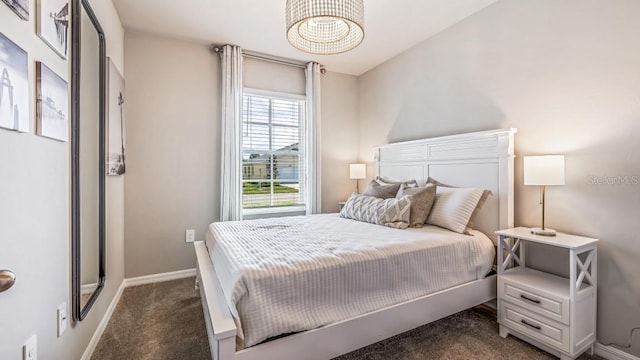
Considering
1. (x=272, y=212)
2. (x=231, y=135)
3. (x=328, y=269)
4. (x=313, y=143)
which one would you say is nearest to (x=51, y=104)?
(x=328, y=269)

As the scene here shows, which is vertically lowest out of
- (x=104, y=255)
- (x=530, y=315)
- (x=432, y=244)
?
(x=530, y=315)

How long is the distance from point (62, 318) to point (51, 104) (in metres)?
1.03

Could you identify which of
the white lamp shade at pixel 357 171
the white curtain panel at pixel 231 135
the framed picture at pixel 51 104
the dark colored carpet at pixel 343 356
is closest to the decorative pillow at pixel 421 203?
the dark colored carpet at pixel 343 356

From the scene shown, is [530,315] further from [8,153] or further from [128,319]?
[128,319]

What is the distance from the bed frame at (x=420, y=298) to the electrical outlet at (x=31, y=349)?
65 centimetres

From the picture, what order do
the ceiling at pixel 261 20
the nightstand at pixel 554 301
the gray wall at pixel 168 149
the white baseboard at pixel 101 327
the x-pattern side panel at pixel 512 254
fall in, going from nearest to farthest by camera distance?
1. the nightstand at pixel 554 301
2. the white baseboard at pixel 101 327
3. the x-pattern side panel at pixel 512 254
4. the ceiling at pixel 261 20
5. the gray wall at pixel 168 149

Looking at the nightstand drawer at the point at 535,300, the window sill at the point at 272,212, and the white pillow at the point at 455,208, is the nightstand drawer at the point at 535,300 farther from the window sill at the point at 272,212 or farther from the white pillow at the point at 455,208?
the window sill at the point at 272,212

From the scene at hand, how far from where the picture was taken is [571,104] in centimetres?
191

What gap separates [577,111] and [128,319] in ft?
11.9

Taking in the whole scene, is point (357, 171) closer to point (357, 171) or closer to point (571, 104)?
point (357, 171)

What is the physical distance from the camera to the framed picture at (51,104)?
3.71 ft

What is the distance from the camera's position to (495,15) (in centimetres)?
237

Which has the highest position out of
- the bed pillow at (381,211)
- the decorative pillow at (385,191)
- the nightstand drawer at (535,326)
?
the decorative pillow at (385,191)

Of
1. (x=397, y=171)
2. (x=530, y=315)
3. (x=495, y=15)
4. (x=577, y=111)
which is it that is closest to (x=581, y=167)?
(x=577, y=111)
